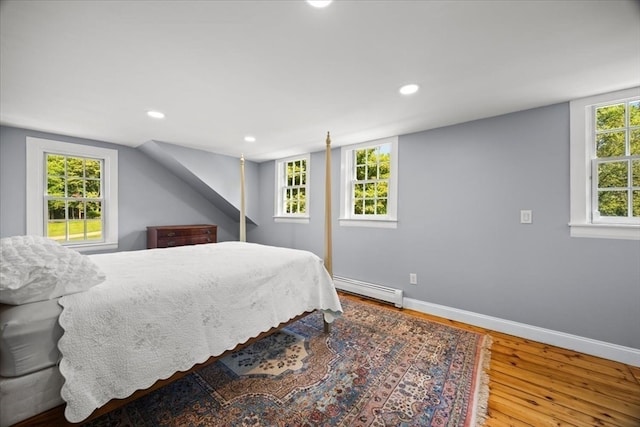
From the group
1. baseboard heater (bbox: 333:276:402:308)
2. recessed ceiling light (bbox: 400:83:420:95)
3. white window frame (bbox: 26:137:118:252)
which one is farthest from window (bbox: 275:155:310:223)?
white window frame (bbox: 26:137:118:252)

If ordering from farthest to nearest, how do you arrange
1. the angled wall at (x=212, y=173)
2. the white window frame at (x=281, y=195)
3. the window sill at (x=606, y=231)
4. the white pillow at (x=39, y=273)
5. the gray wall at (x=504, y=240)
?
the white window frame at (x=281, y=195) → the angled wall at (x=212, y=173) → the gray wall at (x=504, y=240) → the window sill at (x=606, y=231) → the white pillow at (x=39, y=273)

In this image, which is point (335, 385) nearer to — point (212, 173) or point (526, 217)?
point (526, 217)

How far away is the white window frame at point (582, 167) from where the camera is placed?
6.96 ft

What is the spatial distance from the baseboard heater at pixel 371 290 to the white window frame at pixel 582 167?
5.81 feet

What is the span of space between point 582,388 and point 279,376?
6.67ft

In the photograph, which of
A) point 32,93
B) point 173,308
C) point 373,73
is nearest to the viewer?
point 173,308

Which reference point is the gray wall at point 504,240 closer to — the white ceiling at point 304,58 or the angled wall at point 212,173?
the white ceiling at point 304,58

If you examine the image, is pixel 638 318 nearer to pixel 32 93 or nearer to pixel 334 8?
pixel 334 8

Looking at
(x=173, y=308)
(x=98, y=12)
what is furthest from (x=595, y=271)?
(x=98, y=12)

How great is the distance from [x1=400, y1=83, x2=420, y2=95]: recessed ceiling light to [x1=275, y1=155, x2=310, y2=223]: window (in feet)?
7.42

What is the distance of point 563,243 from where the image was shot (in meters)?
2.23

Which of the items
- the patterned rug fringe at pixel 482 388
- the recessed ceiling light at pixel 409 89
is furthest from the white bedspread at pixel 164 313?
the recessed ceiling light at pixel 409 89

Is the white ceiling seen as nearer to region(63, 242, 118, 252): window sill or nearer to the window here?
region(63, 242, 118, 252): window sill

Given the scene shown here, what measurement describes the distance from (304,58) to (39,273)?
1.77m
